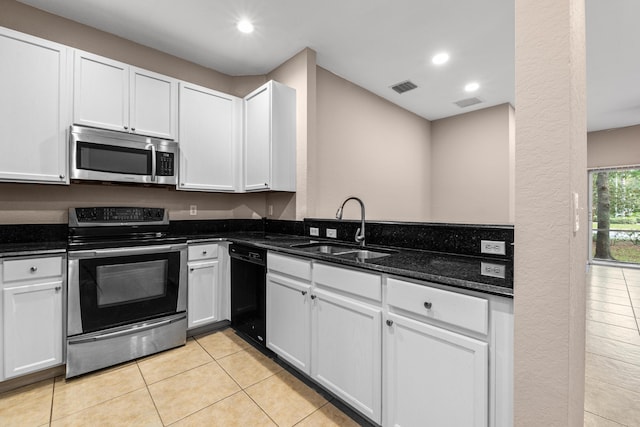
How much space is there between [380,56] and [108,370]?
382 cm

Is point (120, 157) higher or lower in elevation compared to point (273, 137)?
lower

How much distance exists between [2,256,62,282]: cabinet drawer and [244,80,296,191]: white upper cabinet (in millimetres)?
1718

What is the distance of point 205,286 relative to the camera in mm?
2699

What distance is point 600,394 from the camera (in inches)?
73.8

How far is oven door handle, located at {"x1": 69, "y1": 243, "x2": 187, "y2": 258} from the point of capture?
6.72 ft

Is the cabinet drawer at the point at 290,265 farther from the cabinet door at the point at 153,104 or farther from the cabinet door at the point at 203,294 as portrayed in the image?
the cabinet door at the point at 153,104

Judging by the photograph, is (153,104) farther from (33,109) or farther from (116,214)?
(116,214)

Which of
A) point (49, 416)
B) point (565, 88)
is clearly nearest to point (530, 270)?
point (565, 88)

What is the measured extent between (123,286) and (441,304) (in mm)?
2303

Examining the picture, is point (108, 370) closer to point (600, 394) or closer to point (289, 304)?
point (289, 304)

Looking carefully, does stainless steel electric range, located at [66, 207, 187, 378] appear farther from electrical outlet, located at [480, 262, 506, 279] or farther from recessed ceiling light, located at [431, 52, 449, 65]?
recessed ceiling light, located at [431, 52, 449, 65]

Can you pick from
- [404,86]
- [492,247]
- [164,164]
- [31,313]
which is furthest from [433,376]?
[404,86]

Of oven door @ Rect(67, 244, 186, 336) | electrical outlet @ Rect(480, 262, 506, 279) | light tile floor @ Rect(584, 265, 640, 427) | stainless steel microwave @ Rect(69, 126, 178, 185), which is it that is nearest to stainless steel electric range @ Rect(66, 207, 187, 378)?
oven door @ Rect(67, 244, 186, 336)

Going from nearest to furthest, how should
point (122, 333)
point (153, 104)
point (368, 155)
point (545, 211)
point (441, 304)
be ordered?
point (545, 211) < point (441, 304) < point (122, 333) < point (153, 104) < point (368, 155)
